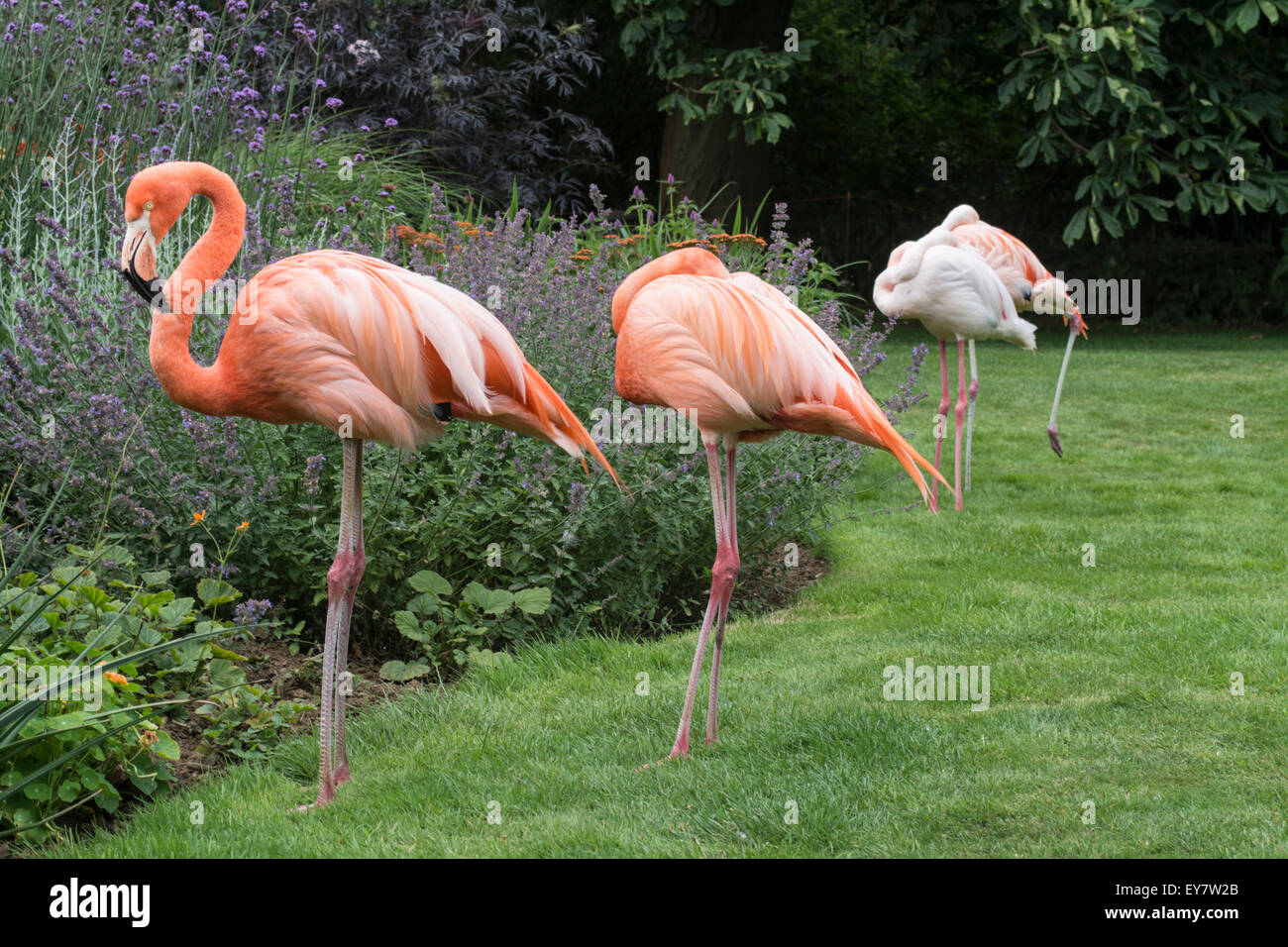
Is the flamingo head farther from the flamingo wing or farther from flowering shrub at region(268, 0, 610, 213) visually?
flowering shrub at region(268, 0, 610, 213)

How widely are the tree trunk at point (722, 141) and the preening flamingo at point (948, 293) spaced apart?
6505 mm

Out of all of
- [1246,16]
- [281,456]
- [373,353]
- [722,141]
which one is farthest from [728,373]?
[722,141]

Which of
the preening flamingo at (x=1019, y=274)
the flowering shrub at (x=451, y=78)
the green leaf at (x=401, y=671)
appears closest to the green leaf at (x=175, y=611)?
the green leaf at (x=401, y=671)

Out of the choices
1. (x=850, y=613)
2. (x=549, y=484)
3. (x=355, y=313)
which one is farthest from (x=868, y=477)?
(x=355, y=313)

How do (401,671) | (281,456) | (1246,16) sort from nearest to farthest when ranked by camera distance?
(401,671) → (281,456) → (1246,16)

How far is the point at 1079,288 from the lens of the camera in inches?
647

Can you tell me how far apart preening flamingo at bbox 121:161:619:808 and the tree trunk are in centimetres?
1067

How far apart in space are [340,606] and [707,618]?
112 cm

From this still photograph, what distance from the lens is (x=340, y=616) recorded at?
3.53m

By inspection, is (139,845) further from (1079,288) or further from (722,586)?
(1079,288)

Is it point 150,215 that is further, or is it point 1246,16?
point 1246,16

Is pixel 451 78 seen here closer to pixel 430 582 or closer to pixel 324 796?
pixel 430 582

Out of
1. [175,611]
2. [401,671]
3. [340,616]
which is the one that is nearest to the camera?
[340,616]

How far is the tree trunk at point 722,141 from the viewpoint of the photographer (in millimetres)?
13797
